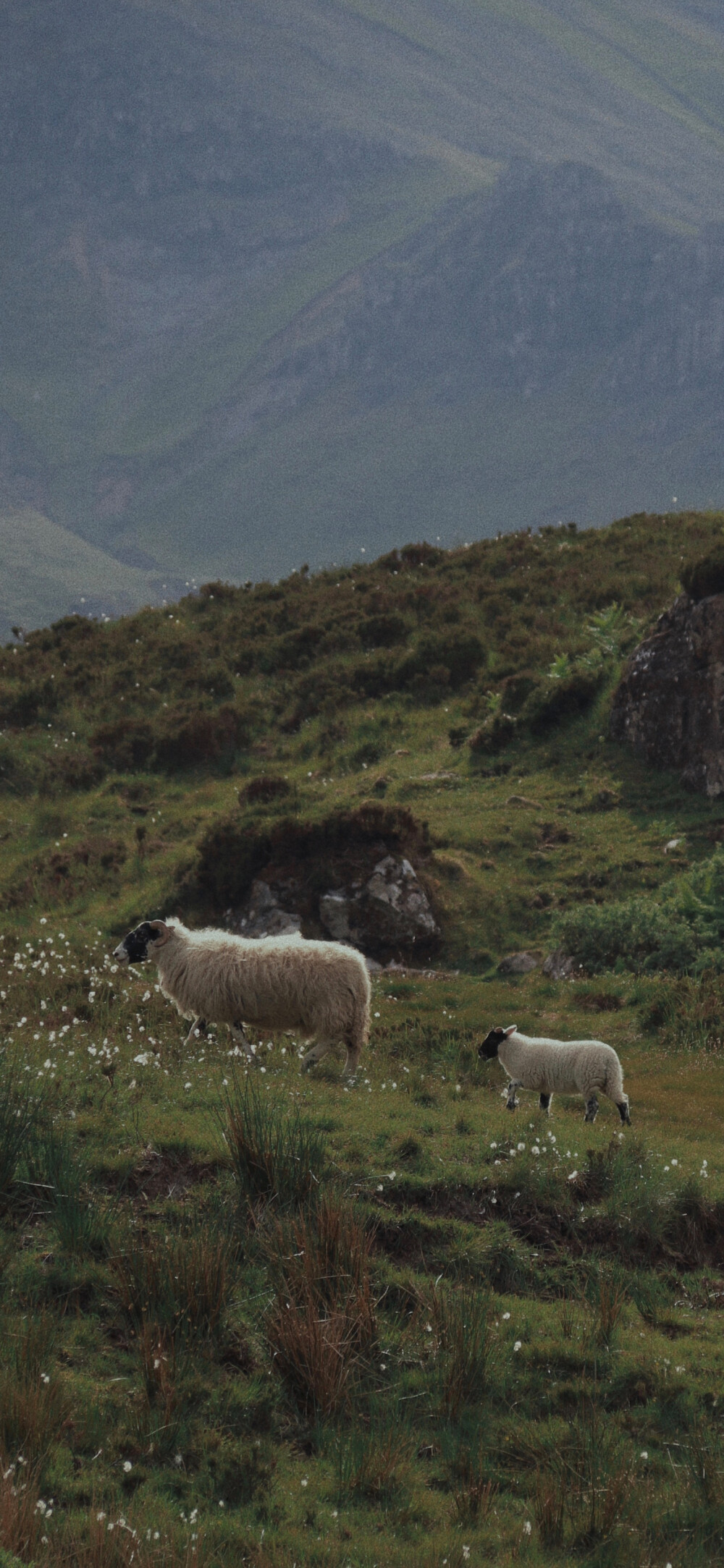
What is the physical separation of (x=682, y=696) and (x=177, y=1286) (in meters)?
18.6

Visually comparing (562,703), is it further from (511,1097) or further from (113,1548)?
(113,1548)

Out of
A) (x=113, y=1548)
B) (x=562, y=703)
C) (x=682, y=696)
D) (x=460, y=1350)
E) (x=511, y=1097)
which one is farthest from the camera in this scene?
(x=562, y=703)

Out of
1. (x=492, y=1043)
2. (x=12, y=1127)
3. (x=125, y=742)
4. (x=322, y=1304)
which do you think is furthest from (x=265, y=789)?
(x=322, y=1304)

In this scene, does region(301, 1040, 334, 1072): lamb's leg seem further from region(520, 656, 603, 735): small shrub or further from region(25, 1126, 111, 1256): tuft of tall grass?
region(520, 656, 603, 735): small shrub

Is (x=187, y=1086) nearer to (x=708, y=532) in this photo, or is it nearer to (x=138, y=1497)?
(x=138, y=1497)

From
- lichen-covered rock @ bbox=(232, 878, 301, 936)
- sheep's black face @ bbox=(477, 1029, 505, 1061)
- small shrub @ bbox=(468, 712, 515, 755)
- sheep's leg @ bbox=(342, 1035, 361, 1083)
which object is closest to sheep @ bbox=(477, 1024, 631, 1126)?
sheep's black face @ bbox=(477, 1029, 505, 1061)

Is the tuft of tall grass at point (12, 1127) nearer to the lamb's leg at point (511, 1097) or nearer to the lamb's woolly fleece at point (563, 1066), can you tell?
the lamb's leg at point (511, 1097)

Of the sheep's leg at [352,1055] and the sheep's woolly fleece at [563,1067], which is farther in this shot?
the sheep's leg at [352,1055]

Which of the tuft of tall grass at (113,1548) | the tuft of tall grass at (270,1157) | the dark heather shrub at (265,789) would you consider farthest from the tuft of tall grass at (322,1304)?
the dark heather shrub at (265,789)

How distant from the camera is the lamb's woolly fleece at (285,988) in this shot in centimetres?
1385

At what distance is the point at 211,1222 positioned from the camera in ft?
31.2

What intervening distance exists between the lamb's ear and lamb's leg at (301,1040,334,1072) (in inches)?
82.5

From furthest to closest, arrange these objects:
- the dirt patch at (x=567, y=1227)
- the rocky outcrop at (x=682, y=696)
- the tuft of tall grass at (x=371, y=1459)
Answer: the rocky outcrop at (x=682, y=696)
the dirt patch at (x=567, y=1227)
the tuft of tall grass at (x=371, y=1459)

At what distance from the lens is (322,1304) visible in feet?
29.2
